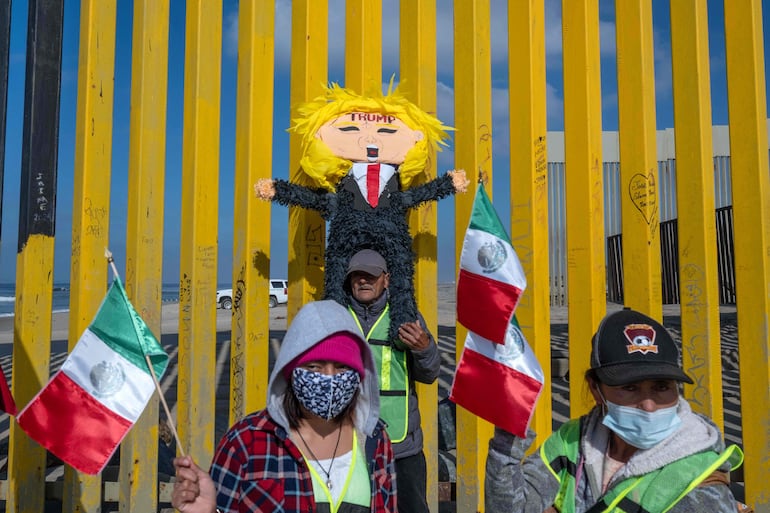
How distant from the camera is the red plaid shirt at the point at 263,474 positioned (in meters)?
1.61

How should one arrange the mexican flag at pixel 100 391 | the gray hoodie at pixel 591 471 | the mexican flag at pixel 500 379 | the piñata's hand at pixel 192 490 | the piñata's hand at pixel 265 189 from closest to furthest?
the gray hoodie at pixel 591 471 < the piñata's hand at pixel 192 490 < the mexican flag at pixel 500 379 < the mexican flag at pixel 100 391 < the piñata's hand at pixel 265 189

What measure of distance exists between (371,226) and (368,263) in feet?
0.72

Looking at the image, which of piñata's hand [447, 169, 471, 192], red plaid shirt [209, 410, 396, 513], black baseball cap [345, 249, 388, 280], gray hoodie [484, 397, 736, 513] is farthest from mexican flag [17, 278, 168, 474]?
piñata's hand [447, 169, 471, 192]

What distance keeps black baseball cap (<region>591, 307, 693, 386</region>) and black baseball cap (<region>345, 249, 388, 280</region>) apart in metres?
1.17

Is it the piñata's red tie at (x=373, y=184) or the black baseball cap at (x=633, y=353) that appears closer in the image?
the black baseball cap at (x=633, y=353)

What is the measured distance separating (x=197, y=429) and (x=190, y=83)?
6.22ft

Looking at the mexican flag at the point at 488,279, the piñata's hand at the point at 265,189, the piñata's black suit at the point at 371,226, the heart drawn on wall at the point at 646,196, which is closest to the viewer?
the mexican flag at the point at 488,279

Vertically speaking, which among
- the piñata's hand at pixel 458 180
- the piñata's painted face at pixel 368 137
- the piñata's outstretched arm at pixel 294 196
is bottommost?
the piñata's outstretched arm at pixel 294 196

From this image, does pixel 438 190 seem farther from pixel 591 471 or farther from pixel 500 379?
pixel 591 471

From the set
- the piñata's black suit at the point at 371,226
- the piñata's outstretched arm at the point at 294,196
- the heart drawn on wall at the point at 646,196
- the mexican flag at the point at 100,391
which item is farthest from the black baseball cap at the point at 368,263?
the heart drawn on wall at the point at 646,196

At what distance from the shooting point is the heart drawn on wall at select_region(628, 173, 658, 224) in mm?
3186

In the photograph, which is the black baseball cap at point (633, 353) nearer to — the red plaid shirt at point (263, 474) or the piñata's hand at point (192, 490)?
the red plaid shirt at point (263, 474)

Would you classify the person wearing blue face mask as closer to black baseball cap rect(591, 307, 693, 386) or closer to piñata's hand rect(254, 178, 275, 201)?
black baseball cap rect(591, 307, 693, 386)

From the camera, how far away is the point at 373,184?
2867mm
